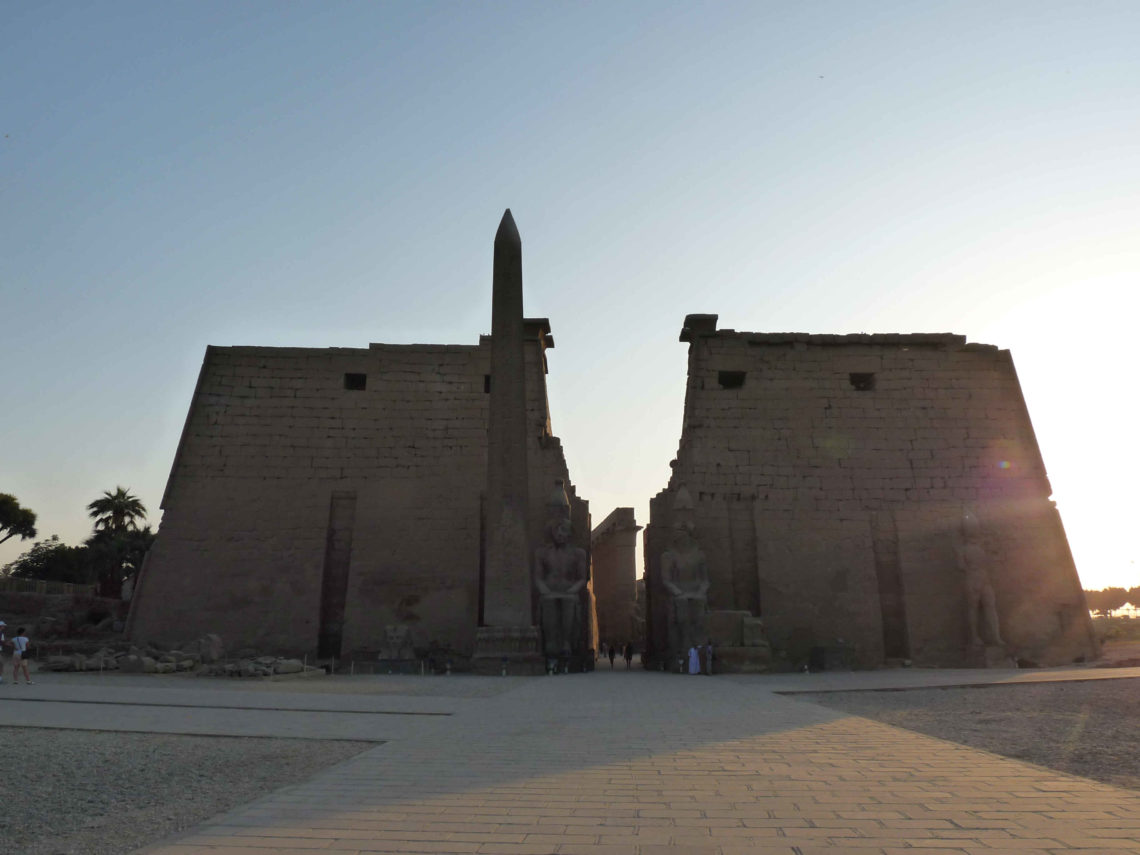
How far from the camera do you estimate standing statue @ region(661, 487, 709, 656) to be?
43.8ft

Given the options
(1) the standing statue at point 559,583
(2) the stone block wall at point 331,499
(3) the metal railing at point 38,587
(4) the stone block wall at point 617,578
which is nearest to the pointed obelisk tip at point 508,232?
(2) the stone block wall at point 331,499

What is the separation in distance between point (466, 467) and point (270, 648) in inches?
196

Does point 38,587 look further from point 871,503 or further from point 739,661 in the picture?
point 871,503

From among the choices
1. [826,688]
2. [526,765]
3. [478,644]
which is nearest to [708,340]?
[478,644]

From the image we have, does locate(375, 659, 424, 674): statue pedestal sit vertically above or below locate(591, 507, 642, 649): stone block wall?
below

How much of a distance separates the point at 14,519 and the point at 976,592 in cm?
4163

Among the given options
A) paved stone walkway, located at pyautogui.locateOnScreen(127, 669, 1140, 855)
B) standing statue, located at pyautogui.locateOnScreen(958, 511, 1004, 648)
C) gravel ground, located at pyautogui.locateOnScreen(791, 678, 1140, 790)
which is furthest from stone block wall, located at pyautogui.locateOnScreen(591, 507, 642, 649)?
paved stone walkway, located at pyautogui.locateOnScreen(127, 669, 1140, 855)

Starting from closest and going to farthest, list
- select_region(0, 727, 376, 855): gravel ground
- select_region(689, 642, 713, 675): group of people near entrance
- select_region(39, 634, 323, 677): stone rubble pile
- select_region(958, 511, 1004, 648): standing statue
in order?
select_region(0, 727, 376, 855): gravel ground → select_region(39, 634, 323, 677): stone rubble pile → select_region(689, 642, 713, 675): group of people near entrance → select_region(958, 511, 1004, 648): standing statue

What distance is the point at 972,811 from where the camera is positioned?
3006mm

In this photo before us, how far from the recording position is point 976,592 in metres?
15.2

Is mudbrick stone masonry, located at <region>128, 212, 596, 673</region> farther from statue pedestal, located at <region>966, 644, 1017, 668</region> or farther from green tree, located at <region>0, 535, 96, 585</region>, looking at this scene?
green tree, located at <region>0, 535, 96, 585</region>

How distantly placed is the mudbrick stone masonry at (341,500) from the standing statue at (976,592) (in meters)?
6.95

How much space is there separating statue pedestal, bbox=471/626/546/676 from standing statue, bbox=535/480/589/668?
0.37 metres

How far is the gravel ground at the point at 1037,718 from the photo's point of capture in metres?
4.36
